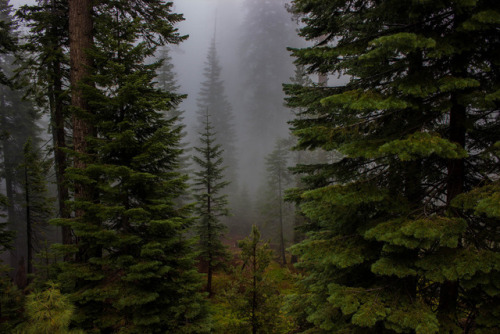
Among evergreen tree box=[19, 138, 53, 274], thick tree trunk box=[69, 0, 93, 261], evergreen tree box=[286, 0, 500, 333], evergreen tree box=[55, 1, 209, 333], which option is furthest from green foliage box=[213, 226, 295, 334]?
evergreen tree box=[19, 138, 53, 274]

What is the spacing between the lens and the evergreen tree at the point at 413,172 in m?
3.18

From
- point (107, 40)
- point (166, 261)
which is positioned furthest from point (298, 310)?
point (107, 40)

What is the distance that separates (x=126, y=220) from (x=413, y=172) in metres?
6.72

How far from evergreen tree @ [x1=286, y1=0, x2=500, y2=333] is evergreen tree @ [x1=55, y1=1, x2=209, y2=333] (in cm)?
365

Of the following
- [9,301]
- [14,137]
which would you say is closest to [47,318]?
[9,301]

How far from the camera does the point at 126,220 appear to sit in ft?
20.1

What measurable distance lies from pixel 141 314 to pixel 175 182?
3.33 metres

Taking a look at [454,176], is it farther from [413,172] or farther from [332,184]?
[332,184]

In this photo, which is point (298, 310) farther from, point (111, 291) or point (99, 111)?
point (99, 111)

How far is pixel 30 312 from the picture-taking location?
382cm

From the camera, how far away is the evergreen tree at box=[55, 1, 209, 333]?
217 inches

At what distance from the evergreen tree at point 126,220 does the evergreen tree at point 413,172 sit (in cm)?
365

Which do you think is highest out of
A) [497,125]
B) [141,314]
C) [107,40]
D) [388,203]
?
[107,40]

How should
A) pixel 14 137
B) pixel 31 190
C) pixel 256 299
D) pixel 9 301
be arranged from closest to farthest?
pixel 256 299 < pixel 9 301 < pixel 31 190 < pixel 14 137
